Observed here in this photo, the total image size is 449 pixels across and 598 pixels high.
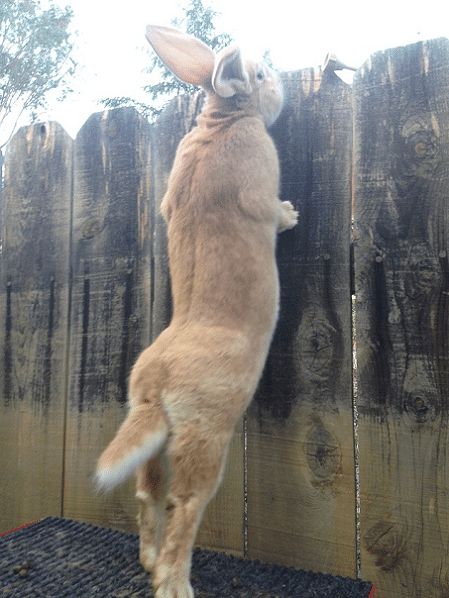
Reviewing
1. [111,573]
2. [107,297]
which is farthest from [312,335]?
[111,573]

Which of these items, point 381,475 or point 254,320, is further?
point 381,475

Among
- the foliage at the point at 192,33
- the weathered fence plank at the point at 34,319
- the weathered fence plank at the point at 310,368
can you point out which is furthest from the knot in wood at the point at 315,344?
the foliage at the point at 192,33

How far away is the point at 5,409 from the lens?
8.22 ft

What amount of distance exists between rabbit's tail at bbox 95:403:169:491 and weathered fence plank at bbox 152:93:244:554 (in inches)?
22.7

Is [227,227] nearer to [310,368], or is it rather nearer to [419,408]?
[310,368]

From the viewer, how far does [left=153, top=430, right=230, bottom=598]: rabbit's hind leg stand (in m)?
1.43

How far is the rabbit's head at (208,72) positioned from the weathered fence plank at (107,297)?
1.44 ft

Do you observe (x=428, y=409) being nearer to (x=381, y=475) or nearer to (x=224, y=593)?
(x=381, y=475)

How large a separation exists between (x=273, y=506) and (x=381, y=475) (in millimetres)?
394

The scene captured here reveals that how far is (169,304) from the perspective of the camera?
2.18 meters

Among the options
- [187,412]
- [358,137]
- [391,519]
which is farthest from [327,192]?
[391,519]

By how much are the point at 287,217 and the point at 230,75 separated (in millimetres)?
482

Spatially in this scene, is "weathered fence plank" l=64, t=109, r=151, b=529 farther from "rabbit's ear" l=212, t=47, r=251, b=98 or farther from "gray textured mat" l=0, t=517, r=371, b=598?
"rabbit's ear" l=212, t=47, r=251, b=98

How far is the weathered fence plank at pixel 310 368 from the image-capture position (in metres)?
1.87
